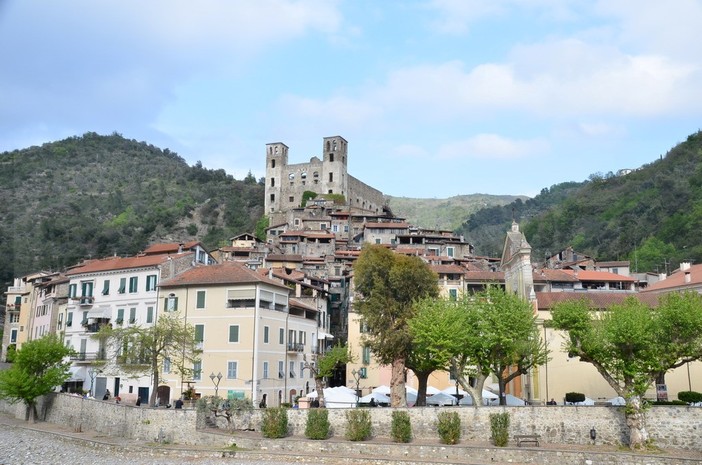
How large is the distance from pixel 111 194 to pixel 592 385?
140 meters

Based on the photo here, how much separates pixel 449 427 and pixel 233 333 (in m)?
18.8

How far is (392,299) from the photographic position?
143ft

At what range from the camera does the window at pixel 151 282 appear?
50062mm

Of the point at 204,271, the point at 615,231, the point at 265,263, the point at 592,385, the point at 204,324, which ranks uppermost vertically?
the point at 615,231

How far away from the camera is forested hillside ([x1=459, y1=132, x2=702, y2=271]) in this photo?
10000 cm

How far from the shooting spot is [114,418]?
41188 mm

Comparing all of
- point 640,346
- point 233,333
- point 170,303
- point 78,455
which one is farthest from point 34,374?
point 640,346

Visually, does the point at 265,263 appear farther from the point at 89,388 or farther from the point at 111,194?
the point at 111,194

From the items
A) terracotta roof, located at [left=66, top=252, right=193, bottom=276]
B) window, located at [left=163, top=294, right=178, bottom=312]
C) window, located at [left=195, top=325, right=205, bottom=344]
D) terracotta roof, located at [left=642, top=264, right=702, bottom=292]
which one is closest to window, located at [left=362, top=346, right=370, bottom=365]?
window, located at [left=195, top=325, right=205, bottom=344]

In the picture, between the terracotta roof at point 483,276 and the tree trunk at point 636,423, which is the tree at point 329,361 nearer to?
the terracotta roof at point 483,276

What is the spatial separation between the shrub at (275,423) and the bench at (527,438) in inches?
474

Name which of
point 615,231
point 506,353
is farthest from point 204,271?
point 615,231

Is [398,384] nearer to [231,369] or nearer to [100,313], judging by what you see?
[231,369]

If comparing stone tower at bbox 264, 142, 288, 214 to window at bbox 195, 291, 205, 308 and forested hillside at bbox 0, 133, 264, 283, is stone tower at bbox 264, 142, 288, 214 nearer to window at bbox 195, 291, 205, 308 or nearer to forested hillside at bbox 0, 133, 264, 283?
forested hillside at bbox 0, 133, 264, 283
